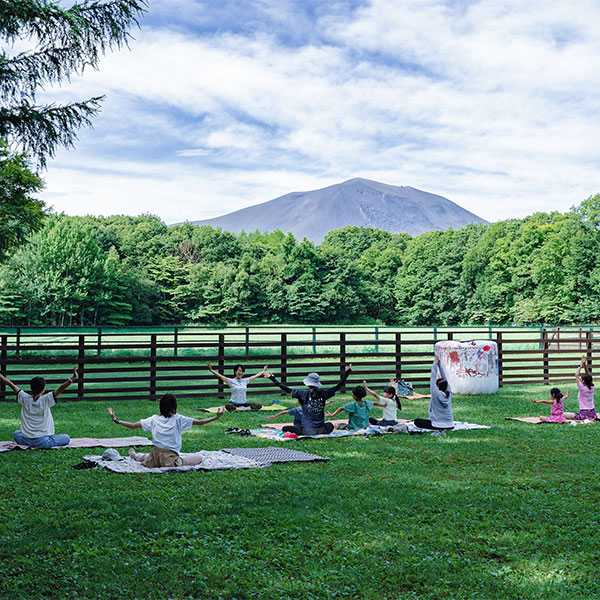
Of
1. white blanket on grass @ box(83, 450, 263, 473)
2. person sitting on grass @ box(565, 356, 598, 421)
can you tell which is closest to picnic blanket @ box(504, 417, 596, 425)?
person sitting on grass @ box(565, 356, 598, 421)

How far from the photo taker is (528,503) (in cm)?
617

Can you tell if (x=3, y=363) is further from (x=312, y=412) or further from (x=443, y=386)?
(x=443, y=386)

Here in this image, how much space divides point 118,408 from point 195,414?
6.86 feet

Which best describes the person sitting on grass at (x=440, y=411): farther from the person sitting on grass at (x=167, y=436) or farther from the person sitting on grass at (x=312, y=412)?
the person sitting on grass at (x=167, y=436)

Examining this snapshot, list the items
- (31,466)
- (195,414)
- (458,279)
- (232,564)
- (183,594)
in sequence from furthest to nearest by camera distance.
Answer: (458,279) → (195,414) → (31,466) → (232,564) → (183,594)

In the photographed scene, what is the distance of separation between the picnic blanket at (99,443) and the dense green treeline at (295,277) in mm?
47198

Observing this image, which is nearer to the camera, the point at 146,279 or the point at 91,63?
the point at 91,63

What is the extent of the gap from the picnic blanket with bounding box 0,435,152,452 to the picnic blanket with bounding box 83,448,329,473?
0.82 m

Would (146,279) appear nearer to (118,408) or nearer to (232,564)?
(118,408)

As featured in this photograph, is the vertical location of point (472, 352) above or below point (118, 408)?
above

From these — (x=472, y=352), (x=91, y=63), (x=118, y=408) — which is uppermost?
(x=91, y=63)

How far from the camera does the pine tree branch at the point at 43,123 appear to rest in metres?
7.48

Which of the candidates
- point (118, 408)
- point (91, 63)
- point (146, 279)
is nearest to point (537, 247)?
point (146, 279)

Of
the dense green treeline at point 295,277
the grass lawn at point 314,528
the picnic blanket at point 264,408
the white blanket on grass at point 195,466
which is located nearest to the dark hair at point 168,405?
the white blanket on grass at point 195,466
